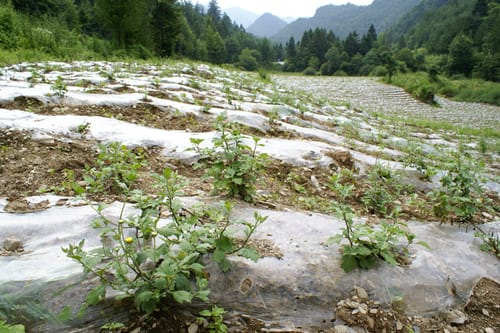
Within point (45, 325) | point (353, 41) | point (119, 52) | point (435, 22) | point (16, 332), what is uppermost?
point (435, 22)

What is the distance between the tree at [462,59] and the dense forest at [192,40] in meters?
0.15

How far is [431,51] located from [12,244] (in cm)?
10337

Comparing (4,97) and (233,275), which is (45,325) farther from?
(4,97)

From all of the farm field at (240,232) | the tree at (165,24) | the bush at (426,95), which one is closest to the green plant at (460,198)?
the farm field at (240,232)

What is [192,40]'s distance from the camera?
6209cm

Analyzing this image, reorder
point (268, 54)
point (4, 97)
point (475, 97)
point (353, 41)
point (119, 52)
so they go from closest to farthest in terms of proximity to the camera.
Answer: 1. point (4, 97)
2. point (119, 52)
3. point (475, 97)
4. point (353, 41)
5. point (268, 54)

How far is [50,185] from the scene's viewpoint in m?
2.72

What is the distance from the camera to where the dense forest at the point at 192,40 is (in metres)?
15.2

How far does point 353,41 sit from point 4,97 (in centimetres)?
9324

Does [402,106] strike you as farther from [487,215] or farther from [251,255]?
[251,255]

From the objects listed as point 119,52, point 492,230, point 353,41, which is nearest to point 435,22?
point 353,41

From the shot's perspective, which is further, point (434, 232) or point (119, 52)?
point (119, 52)

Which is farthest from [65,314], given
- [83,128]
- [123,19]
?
[123,19]

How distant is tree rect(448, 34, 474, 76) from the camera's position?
164ft
